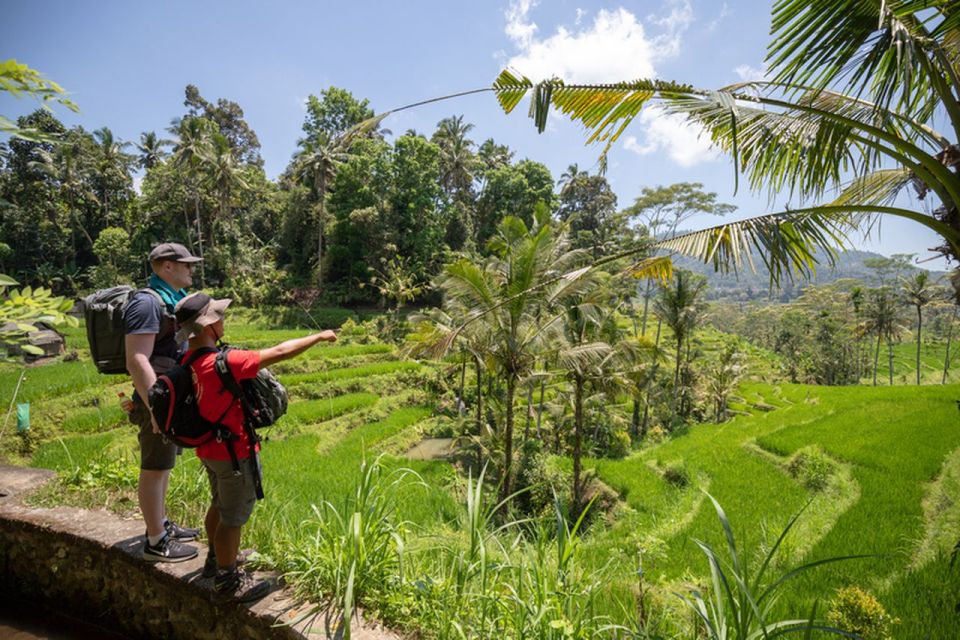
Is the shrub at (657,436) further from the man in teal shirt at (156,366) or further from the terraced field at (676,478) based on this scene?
the man in teal shirt at (156,366)

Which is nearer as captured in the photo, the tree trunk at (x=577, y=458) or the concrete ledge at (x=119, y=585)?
the concrete ledge at (x=119, y=585)

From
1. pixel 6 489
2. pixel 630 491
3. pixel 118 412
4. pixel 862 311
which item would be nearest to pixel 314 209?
pixel 118 412

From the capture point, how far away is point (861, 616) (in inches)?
116

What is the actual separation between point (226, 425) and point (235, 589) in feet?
2.66

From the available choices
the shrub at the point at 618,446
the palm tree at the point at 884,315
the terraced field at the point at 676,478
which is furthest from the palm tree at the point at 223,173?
the palm tree at the point at 884,315

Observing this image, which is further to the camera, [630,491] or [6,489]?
[630,491]

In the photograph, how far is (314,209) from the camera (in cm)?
3019

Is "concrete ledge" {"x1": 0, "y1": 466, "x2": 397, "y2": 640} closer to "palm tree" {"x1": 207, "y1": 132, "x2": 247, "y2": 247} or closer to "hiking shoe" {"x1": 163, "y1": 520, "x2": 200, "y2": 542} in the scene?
"hiking shoe" {"x1": 163, "y1": 520, "x2": 200, "y2": 542}

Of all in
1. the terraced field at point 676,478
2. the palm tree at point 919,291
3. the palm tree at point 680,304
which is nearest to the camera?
the terraced field at point 676,478

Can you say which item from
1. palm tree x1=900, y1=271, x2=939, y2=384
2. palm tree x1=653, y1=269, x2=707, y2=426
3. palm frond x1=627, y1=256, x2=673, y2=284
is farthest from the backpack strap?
palm tree x1=900, y1=271, x2=939, y2=384

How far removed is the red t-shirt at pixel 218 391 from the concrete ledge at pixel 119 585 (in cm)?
75

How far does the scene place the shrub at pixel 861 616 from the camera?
A: 2914 mm

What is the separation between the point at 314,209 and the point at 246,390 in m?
31.1

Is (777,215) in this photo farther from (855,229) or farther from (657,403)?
(657,403)
